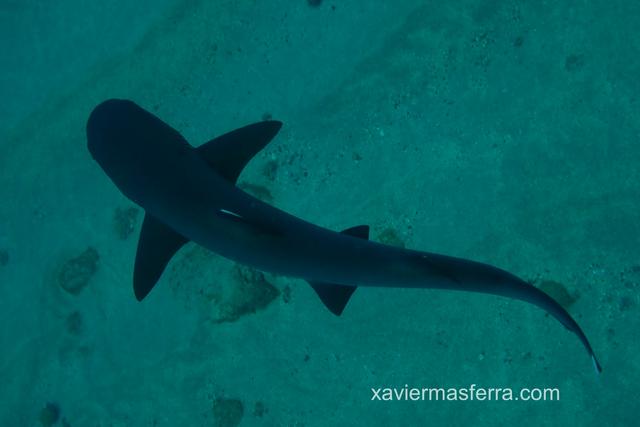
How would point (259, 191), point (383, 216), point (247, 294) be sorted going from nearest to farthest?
point (383, 216), point (247, 294), point (259, 191)

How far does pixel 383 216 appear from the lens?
7.27 m

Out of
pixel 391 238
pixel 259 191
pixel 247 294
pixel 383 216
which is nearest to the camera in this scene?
pixel 391 238

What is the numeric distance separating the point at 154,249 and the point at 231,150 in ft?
4.03

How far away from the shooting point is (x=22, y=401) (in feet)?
33.5

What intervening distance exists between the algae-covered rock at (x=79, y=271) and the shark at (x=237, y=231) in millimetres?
6508

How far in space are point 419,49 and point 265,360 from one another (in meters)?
6.25

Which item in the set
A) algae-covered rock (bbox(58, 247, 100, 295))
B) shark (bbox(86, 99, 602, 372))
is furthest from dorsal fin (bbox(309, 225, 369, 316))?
algae-covered rock (bbox(58, 247, 100, 295))

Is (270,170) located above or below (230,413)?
above

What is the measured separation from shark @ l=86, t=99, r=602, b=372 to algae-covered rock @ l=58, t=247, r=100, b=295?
651 centimetres

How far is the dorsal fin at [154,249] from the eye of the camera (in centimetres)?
408

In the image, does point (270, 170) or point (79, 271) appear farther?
point (79, 271)

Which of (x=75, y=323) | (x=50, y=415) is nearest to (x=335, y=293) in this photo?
(x=75, y=323)

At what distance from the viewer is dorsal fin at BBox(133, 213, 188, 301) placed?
4.08 metres

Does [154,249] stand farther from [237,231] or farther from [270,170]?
[270,170]
